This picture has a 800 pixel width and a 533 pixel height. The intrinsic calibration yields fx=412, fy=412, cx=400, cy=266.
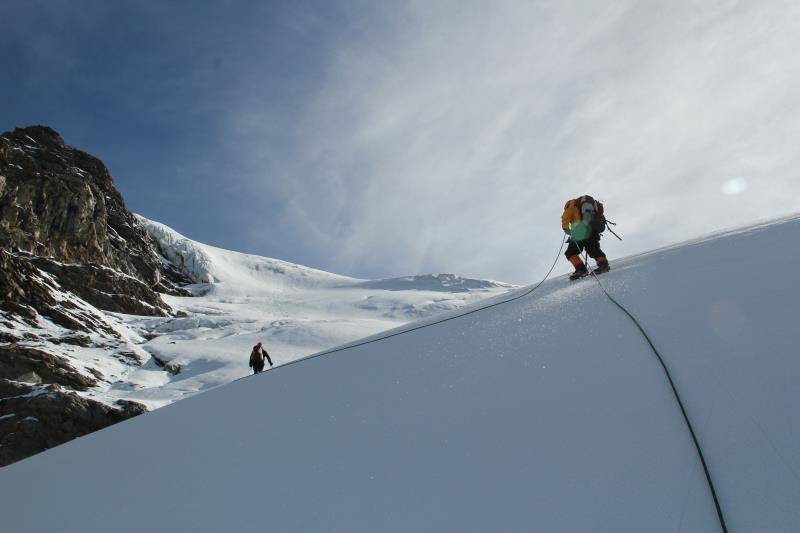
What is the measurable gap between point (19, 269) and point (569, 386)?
26.8m

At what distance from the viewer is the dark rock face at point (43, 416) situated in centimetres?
1110

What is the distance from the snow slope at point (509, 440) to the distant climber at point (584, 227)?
195 cm

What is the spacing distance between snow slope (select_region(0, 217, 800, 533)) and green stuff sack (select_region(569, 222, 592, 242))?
6.47 feet

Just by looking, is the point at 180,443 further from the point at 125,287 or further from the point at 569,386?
the point at 125,287

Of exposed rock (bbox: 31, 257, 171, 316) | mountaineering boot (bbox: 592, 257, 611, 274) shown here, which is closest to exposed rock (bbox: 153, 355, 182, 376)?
exposed rock (bbox: 31, 257, 171, 316)

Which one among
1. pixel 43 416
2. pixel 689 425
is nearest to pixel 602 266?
pixel 689 425

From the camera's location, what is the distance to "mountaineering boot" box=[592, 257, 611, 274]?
15.9 ft

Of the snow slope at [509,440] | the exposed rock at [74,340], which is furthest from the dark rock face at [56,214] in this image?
the snow slope at [509,440]

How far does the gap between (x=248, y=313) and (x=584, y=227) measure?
126 feet

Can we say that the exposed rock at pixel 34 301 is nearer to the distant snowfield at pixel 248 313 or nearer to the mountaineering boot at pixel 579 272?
the distant snowfield at pixel 248 313

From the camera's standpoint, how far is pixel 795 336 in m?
1.66

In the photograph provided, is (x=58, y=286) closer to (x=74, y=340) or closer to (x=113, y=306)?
(x=113, y=306)

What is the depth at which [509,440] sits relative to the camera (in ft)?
5.24

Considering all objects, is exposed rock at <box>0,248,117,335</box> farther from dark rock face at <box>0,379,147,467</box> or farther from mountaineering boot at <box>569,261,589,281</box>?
mountaineering boot at <box>569,261,589,281</box>
